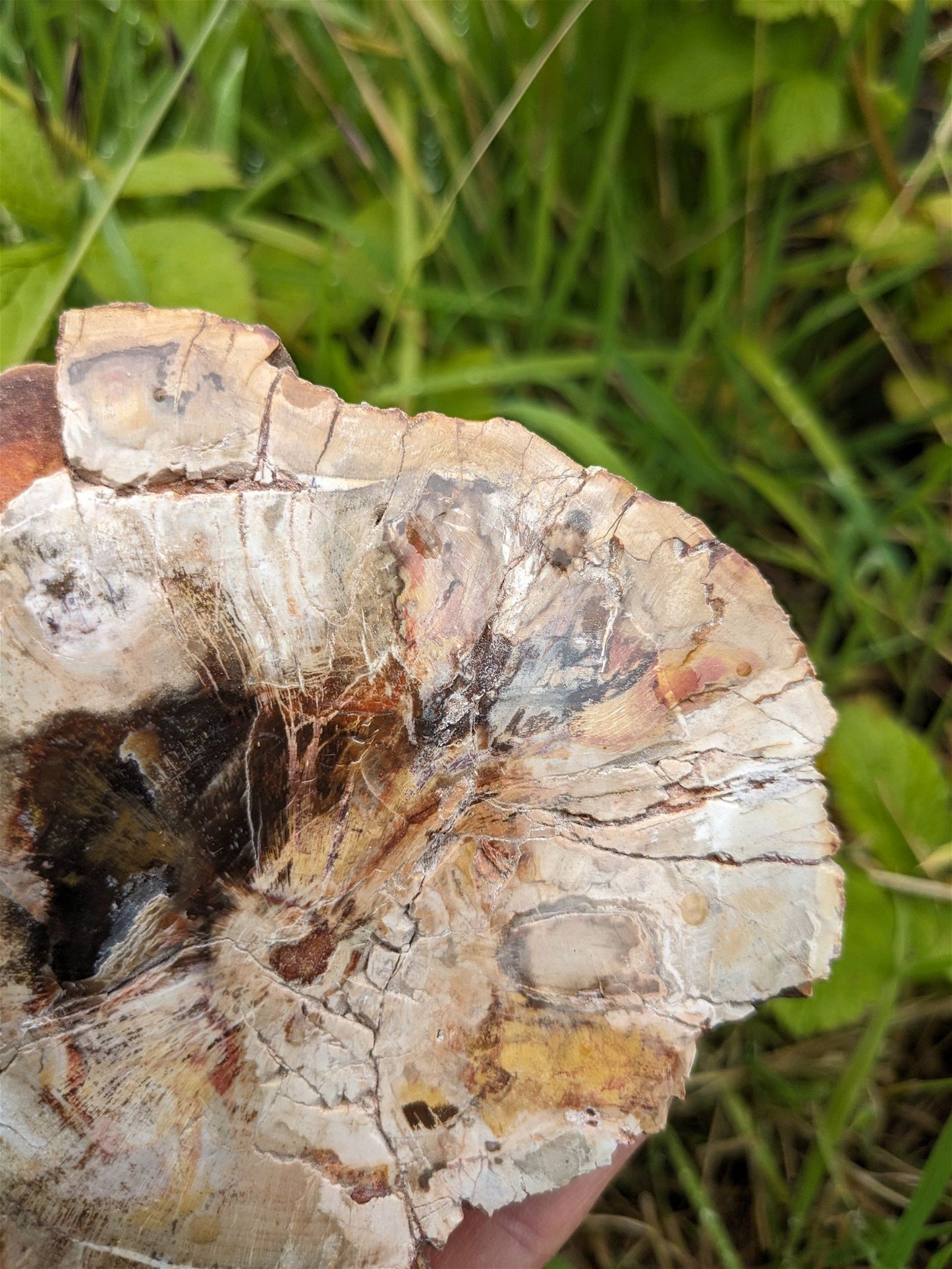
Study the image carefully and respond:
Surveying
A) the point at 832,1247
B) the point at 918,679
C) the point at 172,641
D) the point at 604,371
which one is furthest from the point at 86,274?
the point at 832,1247

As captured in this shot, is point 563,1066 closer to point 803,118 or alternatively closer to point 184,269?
point 184,269

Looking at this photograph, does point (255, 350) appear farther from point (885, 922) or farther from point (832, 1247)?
point (832, 1247)

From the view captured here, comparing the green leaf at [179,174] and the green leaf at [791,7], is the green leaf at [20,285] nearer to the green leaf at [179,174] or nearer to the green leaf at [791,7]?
the green leaf at [179,174]

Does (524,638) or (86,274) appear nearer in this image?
(524,638)

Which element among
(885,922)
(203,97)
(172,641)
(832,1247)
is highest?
(203,97)

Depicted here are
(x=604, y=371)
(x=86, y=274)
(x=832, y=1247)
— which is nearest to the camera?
(x=86, y=274)

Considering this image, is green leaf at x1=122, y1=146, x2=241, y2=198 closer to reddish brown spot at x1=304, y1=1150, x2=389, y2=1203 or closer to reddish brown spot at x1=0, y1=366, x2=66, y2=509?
reddish brown spot at x1=0, y1=366, x2=66, y2=509

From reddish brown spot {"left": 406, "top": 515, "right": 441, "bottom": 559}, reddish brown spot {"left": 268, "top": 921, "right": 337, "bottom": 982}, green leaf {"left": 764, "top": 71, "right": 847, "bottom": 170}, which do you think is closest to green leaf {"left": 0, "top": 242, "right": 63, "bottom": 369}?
reddish brown spot {"left": 406, "top": 515, "right": 441, "bottom": 559}
